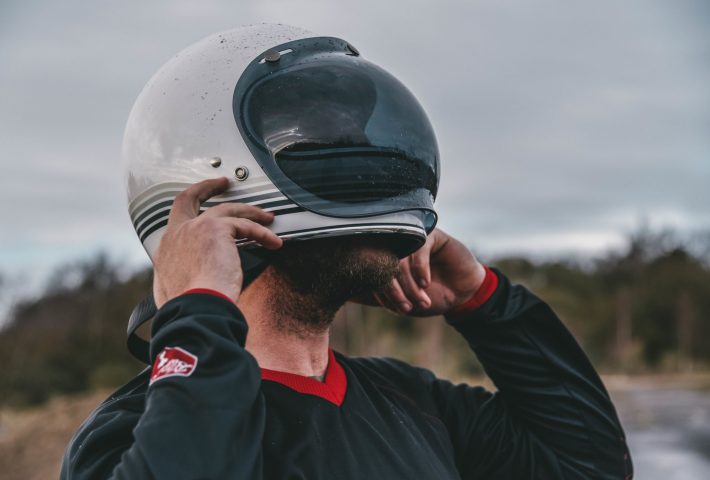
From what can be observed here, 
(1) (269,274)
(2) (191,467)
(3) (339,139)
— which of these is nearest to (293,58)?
(3) (339,139)

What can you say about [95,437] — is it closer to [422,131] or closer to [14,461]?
[422,131]

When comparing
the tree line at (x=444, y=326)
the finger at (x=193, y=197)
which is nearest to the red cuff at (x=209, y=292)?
the finger at (x=193, y=197)

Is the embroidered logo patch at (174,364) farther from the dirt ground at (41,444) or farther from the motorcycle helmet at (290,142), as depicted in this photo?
the dirt ground at (41,444)

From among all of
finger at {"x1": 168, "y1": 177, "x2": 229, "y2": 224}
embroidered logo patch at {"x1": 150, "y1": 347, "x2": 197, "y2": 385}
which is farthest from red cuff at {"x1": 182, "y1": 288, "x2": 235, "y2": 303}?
finger at {"x1": 168, "y1": 177, "x2": 229, "y2": 224}

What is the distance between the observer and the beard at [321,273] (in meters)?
2.05

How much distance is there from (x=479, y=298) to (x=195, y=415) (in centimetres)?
137

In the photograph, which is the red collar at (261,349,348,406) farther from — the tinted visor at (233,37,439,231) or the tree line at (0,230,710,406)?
the tree line at (0,230,710,406)

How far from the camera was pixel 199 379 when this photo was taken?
1592mm

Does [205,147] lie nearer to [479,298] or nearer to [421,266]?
[421,266]

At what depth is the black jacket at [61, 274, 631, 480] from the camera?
1.58 m

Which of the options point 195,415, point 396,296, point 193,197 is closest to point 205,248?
point 193,197

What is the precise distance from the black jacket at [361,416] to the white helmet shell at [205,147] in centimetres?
41

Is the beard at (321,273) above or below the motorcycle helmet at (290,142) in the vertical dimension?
below

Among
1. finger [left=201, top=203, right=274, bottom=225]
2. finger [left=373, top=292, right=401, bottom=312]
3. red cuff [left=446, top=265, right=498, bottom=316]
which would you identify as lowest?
finger [left=373, top=292, right=401, bottom=312]
